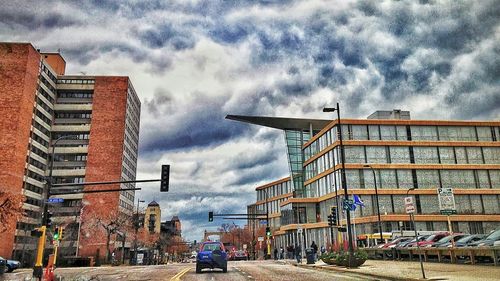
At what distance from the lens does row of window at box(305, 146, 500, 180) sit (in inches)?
2628

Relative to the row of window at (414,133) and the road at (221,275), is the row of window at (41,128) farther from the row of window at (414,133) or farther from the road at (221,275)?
the road at (221,275)

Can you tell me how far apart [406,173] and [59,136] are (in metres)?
72.4

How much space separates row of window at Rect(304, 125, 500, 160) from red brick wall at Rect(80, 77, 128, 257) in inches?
1878

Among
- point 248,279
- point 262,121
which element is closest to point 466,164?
point 262,121

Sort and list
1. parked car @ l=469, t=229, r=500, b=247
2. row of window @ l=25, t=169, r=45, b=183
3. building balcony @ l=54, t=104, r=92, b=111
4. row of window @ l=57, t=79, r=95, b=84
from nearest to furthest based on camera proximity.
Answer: parked car @ l=469, t=229, r=500, b=247 < row of window @ l=25, t=169, r=45, b=183 < building balcony @ l=54, t=104, r=92, b=111 < row of window @ l=57, t=79, r=95, b=84

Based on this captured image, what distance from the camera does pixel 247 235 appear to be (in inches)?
5571

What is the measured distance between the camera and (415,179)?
6694cm

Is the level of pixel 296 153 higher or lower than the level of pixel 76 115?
lower

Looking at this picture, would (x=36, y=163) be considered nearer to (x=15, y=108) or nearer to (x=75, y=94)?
(x=15, y=108)

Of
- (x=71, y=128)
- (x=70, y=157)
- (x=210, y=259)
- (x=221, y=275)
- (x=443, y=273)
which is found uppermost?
(x=71, y=128)

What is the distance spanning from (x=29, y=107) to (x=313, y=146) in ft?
182

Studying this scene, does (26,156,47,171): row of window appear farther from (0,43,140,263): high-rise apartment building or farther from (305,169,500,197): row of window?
(305,169,500,197): row of window

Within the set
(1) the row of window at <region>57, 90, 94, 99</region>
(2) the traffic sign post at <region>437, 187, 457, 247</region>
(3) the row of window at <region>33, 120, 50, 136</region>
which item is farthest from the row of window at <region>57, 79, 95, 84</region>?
(2) the traffic sign post at <region>437, 187, 457, 247</region>

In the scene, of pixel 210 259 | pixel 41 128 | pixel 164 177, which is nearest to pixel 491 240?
pixel 210 259
